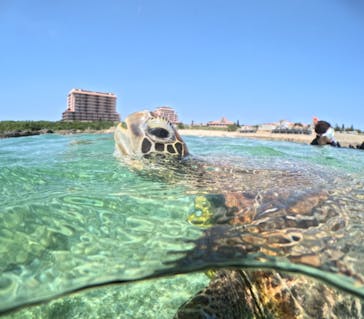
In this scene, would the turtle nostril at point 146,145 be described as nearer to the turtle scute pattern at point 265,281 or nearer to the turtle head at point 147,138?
the turtle head at point 147,138

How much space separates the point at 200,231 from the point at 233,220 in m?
0.27

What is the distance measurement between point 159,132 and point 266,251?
109 inches

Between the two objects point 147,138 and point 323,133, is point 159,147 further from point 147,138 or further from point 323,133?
point 323,133

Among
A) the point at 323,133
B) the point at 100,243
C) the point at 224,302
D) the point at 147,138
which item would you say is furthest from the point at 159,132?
the point at 323,133

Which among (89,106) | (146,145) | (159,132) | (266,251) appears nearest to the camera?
(266,251)

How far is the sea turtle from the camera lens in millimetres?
1601

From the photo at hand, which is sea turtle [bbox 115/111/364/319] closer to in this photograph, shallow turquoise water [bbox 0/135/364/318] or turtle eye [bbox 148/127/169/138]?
shallow turquoise water [bbox 0/135/364/318]

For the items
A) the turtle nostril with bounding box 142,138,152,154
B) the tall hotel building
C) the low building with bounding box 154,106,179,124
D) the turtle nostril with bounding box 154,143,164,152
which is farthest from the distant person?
the tall hotel building

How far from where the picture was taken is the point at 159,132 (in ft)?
13.8

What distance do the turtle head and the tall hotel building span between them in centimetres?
9324

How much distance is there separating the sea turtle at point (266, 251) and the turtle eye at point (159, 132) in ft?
5.49

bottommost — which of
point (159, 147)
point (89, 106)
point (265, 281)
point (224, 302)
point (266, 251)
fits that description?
point (224, 302)

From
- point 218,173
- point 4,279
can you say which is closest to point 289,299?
point 4,279

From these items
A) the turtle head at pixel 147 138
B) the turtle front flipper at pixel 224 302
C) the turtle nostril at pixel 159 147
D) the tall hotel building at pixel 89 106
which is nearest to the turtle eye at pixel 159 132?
the turtle head at pixel 147 138
